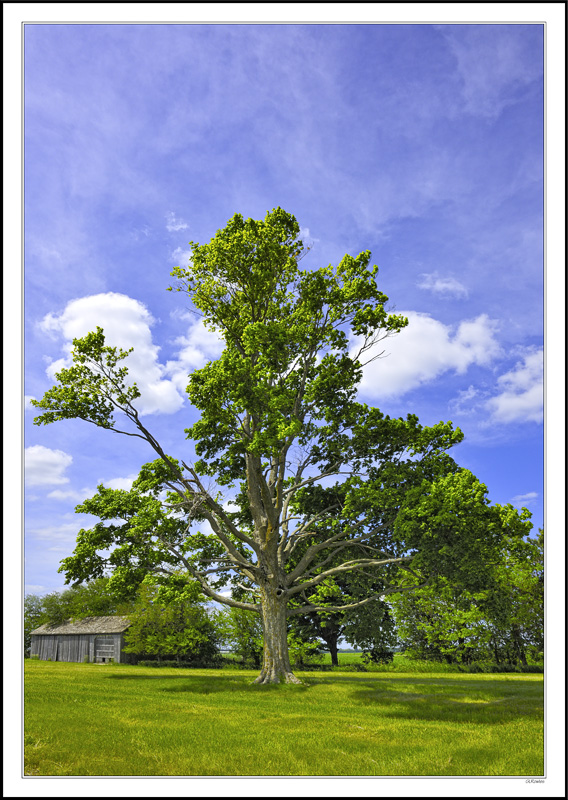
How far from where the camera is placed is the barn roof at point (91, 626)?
4241 cm

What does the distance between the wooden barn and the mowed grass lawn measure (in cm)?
2060

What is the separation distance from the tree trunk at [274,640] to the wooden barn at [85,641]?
Result: 23.0 meters

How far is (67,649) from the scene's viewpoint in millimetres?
44844

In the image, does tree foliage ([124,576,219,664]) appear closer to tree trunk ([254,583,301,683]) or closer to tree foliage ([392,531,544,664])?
tree foliage ([392,531,544,664])

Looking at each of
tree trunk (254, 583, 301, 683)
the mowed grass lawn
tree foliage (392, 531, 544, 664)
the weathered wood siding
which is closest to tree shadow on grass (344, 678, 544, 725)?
the mowed grass lawn

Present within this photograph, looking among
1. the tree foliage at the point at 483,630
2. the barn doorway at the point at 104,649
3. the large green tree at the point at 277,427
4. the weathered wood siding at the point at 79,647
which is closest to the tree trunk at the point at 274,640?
the large green tree at the point at 277,427

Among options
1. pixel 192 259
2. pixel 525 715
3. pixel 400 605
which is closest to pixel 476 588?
pixel 525 715

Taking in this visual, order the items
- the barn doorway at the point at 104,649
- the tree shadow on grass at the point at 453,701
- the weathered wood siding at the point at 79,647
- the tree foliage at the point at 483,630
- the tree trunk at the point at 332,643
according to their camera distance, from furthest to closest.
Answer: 1. the barn doorway at the point at 104,649
2. the weathered wood siding at the point at 79,647
3. the tree trunk at the point at 332,643
4. the tree foliage at the point at 483,630
5. the tree shadow on grass at the point at 453,701

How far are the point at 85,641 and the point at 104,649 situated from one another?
226 centimetres

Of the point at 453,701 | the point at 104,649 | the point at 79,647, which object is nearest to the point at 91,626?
the point at 79,647

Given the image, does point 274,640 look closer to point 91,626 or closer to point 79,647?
point 91,626

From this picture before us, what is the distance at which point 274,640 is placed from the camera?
75.5ft

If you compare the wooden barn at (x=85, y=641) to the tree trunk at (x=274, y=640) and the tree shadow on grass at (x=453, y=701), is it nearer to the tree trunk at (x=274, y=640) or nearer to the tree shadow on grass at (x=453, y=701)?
the tree trunk at (x=274, y=640)
